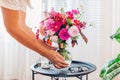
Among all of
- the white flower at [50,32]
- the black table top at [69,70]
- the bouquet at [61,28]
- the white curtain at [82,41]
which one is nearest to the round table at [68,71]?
the black table top at [69,70]

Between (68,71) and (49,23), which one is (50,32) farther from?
(68,71)

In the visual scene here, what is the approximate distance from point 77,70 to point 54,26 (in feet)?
1.29

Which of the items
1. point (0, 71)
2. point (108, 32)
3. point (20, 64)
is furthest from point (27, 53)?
point (108, 32)

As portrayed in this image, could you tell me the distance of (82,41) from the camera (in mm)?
2457

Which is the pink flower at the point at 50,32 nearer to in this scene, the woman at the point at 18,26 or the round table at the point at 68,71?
the round table at the point at 68,71

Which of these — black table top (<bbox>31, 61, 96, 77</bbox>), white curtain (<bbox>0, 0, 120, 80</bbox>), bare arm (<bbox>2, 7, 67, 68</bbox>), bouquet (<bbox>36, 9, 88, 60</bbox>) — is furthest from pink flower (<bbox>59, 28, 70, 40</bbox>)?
bare arm (<bbox>2, 7, 67, 68</bbox>)

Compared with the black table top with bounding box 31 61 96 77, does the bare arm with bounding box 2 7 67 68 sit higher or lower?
higher

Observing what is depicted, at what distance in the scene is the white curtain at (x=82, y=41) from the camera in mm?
2396

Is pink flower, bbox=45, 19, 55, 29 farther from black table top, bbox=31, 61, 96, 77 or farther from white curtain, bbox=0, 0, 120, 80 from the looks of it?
white curtain, bbox=0, 0, 120, 80

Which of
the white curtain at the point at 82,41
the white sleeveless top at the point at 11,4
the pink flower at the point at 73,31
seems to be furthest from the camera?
the white curtain at the point at 82,41

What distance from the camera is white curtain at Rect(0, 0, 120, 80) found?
240cm

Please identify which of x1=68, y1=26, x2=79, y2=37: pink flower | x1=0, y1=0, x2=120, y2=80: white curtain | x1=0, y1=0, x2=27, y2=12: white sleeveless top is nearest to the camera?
x1=0, y1=0, x2=27, y2=12: white sleeveless top

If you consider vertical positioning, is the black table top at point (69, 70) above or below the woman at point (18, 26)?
below

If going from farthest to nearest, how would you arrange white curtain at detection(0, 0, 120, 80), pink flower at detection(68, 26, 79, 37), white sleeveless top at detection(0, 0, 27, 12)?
white curtain at detection(0, 0, 120, 80), pink flower at detection(68, 26, 79, 37), white sleeveless top at detection(0, 0, 27, 12)
